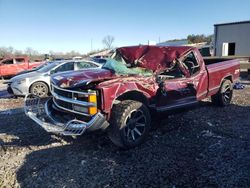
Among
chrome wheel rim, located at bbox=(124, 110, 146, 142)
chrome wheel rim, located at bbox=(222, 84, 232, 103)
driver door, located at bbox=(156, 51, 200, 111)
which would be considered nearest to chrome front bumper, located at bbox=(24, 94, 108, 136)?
chrome wheel rim, located at bbox=(124, 110, 146, 142)

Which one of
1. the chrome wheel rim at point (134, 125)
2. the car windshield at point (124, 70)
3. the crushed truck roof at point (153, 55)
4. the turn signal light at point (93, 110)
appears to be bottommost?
the chrome wheel rim at point (134, 125)

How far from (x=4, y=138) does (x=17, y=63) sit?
16.9 metres

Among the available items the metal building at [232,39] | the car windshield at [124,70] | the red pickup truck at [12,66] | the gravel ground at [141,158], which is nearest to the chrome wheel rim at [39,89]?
the gravel ground at [141,158]

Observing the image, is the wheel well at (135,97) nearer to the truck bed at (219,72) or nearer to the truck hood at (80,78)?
the truck hood at (80,78)

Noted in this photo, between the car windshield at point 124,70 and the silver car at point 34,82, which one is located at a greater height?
the car windshield at point 124,70

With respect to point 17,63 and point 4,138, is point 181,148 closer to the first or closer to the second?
point 4,138

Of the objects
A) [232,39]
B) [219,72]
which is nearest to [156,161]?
[219,72]

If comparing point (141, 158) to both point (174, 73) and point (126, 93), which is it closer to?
point (126, 93)

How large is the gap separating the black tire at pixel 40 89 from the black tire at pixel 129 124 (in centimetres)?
659

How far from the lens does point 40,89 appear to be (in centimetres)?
1103

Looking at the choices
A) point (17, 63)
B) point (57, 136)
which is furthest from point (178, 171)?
point (17, 63)

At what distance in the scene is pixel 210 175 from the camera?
4.06m

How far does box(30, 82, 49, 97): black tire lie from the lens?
10914 millimetres

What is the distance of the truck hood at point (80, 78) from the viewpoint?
5.05 meters
